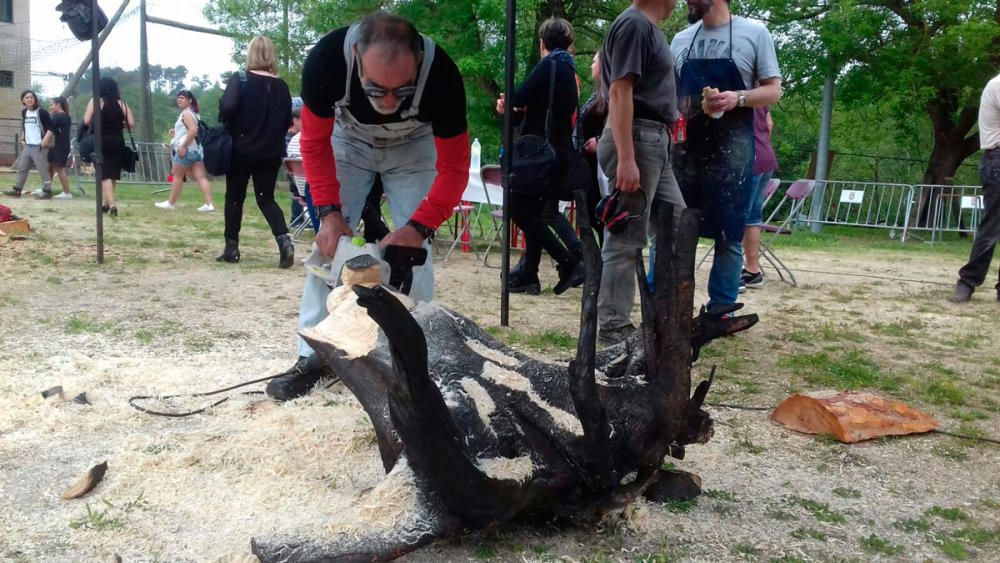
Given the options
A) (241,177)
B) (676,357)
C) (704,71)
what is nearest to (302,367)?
(676,357)

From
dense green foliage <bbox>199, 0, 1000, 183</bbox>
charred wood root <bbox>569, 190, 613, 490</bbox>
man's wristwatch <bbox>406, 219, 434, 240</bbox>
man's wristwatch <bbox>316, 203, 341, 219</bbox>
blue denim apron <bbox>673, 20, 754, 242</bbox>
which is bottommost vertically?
charred wood root <bbox>569, 190, 613, 490</bbox>

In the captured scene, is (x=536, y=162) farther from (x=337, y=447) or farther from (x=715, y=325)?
(x=715, y=325)

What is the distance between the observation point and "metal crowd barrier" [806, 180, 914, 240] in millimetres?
14844

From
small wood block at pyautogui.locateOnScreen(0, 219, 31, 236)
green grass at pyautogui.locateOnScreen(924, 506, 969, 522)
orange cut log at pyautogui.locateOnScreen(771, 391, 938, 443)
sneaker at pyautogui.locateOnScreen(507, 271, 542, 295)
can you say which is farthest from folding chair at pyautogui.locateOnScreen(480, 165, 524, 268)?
green grass at pyautogui.locateOnScreen(924, 506, 969, 522)

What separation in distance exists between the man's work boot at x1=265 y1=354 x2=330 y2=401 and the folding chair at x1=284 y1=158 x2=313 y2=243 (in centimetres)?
401

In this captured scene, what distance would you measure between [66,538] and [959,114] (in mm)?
18853

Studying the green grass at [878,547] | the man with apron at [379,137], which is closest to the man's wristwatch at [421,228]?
the man with apron at [379,137]

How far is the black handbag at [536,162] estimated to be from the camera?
5594 mm

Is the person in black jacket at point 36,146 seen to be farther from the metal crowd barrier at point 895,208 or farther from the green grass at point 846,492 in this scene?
the green grass at point 846,492

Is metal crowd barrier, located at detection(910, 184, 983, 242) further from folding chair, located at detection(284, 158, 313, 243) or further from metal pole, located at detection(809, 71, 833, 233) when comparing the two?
folding chair, located at detection(284, 158, 313, 243)

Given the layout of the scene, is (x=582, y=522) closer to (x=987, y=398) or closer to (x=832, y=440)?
(x=832, y=440)

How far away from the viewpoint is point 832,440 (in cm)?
302

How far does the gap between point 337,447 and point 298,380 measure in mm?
706

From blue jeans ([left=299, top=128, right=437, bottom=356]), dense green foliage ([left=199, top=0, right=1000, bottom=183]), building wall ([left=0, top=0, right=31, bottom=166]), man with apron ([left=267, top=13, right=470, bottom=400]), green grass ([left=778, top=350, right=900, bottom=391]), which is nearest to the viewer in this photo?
man with apron ([left=267, top=13, right=470, bottom=400])
